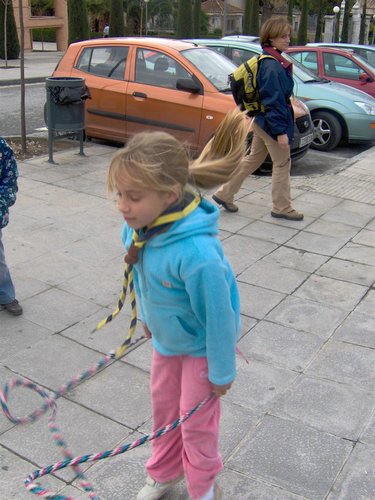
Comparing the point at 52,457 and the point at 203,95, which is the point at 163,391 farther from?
the point at 203,95

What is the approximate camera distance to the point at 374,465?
2834mm

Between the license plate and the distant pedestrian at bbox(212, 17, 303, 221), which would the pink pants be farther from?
the license plate

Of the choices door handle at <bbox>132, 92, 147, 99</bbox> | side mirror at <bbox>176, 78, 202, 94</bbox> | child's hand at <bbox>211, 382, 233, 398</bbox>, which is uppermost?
side mirror at <bbox>176, 78, 202, 94</bbox>

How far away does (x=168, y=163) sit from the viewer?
2.02 metres

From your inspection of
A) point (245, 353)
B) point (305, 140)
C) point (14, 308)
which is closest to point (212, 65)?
point (305, 140)

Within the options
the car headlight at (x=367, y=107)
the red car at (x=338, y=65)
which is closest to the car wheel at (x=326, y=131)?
the car headlight at (x=367, y=107)

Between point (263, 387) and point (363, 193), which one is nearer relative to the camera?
point (263, 387)

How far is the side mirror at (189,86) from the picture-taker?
797 centimetres

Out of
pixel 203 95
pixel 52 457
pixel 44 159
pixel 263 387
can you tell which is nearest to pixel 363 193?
pixel 203 95

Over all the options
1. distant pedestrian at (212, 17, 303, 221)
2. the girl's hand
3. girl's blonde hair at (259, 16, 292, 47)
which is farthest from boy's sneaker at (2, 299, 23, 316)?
girl's blonde hair at (259, 16, 292, 47)

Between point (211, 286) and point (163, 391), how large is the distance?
0.59 meters

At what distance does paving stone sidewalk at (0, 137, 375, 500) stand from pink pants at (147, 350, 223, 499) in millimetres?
323

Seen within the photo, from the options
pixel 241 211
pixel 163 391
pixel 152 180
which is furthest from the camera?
→ pixel 241 211

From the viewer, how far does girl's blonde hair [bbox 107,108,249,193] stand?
1.98m
